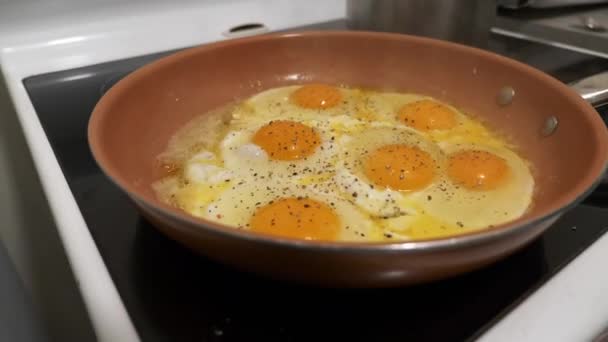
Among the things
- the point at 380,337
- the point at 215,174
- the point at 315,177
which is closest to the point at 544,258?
the point at 380,337

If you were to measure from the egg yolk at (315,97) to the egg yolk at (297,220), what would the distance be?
33 centimetres

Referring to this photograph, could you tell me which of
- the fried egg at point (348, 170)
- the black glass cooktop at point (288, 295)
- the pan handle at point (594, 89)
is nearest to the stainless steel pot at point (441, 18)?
the fried egg at point (348, 170)

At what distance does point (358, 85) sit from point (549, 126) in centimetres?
39

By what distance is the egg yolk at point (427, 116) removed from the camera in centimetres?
96

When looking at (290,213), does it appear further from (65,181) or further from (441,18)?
(441,18)

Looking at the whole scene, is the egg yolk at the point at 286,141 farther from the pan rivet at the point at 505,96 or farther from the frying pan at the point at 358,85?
the pan rivet at the point at 505,96

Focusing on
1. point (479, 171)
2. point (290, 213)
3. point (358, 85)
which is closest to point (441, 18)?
point (358, 85)

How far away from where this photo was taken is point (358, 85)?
1075 millimetres

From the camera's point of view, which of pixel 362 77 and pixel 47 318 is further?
pixel 47 318

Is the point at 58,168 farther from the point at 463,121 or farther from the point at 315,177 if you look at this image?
the point at 463,121

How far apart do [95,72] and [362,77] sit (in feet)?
1.77

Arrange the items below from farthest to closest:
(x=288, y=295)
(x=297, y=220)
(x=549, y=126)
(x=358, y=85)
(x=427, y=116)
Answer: (x=358, y=85) → (x=427, y=116) → (x=549, y=126) → (x=297, y=220) → (x=288, y=295)

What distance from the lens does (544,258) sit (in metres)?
0.62

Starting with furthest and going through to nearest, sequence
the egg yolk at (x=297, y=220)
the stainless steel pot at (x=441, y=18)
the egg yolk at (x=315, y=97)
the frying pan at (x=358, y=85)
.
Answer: the stainless steel pot at (x=441, y=18)
the egg yolk at (x=315, y=97)
the egg yolk at (x=297, y=220)
the frying pan at (x=358, y=85)
